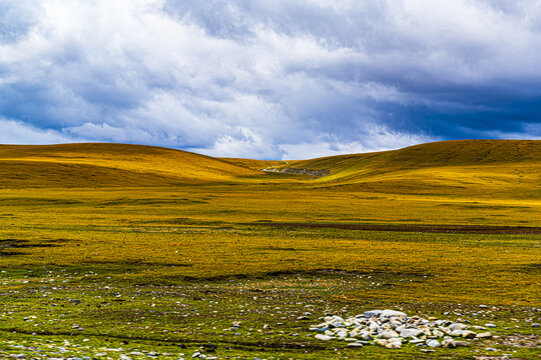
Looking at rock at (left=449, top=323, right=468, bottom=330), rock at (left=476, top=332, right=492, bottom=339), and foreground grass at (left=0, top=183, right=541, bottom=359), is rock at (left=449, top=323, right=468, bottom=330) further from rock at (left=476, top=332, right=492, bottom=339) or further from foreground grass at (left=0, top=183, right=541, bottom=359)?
foreground grass at (left=0, top=183, right=541, bottom=359)

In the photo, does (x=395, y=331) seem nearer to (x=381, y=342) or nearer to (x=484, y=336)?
(x=381, y=342)

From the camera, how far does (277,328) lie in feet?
49.1

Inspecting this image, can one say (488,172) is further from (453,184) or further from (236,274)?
(236,274)

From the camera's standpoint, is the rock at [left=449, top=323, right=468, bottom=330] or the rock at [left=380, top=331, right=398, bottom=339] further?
the rock at [left=449, top=323, right=468, bottom=330]

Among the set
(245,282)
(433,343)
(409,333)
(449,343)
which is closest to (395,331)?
(409,333)

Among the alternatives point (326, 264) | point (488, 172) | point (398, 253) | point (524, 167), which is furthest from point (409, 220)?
point (524, 167)

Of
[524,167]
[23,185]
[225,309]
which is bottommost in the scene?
[225,309]

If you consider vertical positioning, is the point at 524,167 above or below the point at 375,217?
above

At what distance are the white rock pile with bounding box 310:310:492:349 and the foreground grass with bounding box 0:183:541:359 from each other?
0.52m

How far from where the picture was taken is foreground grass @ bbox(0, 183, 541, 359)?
13406mm

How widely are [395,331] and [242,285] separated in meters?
10.7

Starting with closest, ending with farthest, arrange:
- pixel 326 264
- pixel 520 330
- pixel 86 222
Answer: pixel 520 330
pixel 326 264
pixel 86 222

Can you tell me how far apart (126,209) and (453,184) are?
343 feet

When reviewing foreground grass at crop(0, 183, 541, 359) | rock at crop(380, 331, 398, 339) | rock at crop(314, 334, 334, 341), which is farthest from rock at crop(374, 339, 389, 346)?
rock at crop(314, 334, 334, 341)
